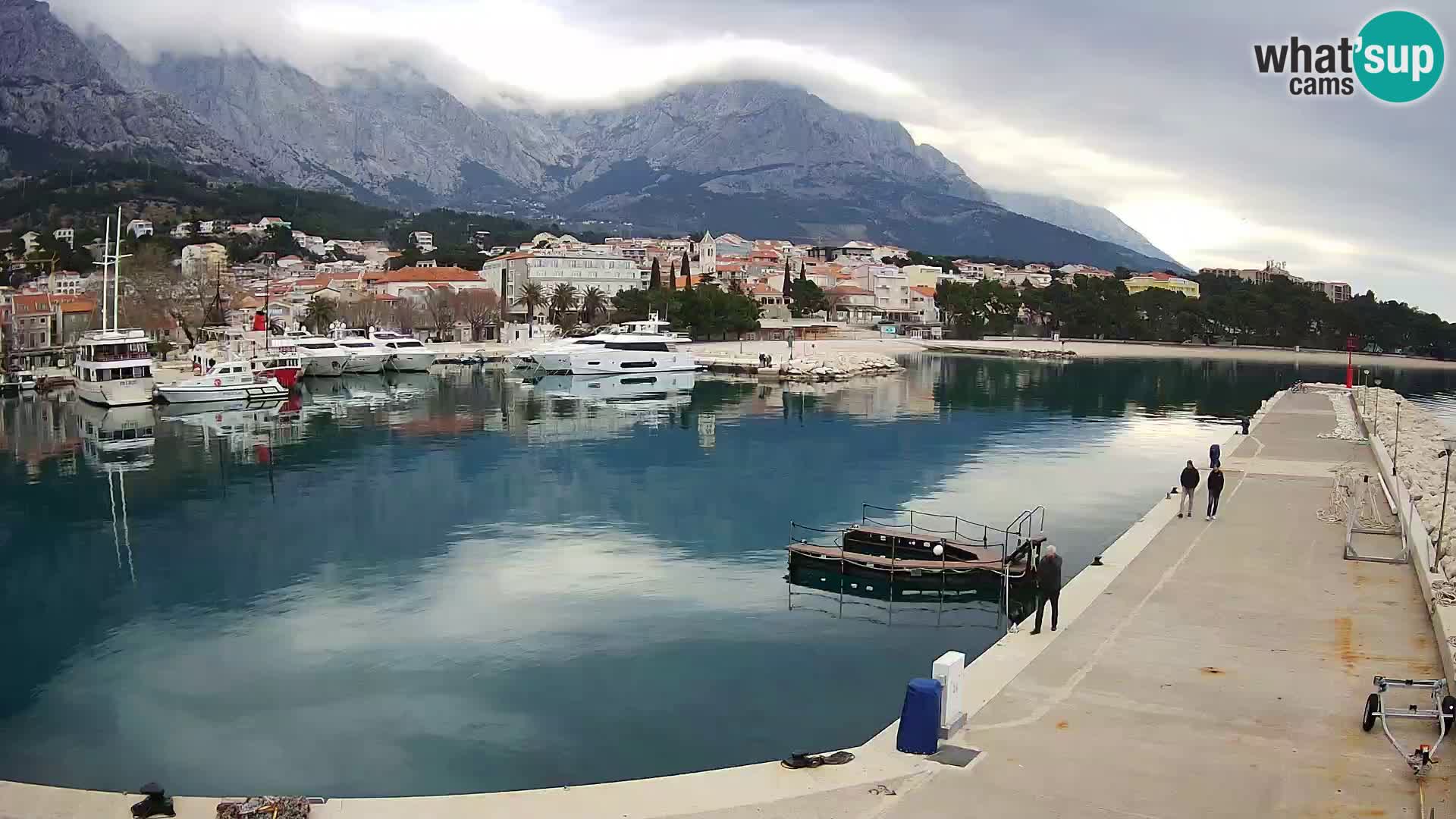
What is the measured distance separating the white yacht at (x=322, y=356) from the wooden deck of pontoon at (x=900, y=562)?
57899 millimetres

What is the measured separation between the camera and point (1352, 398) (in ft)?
164

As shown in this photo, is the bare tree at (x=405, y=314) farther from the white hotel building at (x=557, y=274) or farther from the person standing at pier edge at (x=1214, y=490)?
the person standing at pier edge at (x=1214, y=490)

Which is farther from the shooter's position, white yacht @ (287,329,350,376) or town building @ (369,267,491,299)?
town building @ (369,267,491,299)

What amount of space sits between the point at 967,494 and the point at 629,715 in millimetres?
16279

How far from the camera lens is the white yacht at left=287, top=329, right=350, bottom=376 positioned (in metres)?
70.8

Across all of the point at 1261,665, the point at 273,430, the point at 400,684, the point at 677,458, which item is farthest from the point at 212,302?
the point at 1261,665

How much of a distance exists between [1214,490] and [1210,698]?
1054 cm

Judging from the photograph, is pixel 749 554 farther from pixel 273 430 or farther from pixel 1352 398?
pixel 1352 398

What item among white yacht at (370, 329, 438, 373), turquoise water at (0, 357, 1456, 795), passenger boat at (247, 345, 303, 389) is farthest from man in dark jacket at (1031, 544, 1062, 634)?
white yacht at (370, 329, 438, 373)

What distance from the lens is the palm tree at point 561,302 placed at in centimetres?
11000

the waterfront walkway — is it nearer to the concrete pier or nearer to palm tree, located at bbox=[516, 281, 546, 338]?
the concrete pier

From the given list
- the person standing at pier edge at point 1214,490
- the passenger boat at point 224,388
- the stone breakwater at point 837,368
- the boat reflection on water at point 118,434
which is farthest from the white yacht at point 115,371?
the person standing at pier edge at point 1214,490

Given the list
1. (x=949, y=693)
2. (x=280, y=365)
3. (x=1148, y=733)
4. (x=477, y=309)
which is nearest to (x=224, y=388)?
(x=280, y=365)

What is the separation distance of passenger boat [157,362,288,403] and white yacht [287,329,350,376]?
1512 cm
